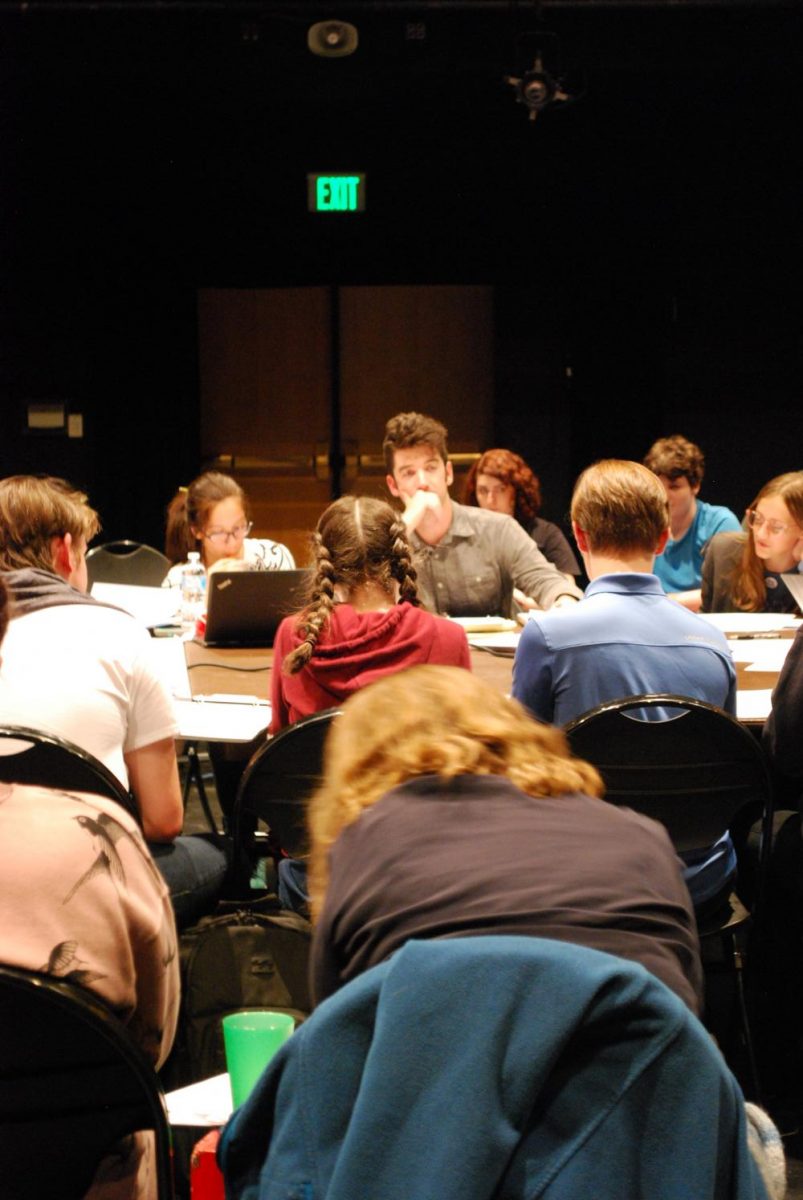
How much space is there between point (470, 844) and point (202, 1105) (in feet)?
1.99

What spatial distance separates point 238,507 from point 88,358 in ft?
12.4

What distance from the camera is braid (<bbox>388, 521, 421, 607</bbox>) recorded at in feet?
8.59

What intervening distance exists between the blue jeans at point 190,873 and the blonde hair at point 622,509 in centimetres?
104

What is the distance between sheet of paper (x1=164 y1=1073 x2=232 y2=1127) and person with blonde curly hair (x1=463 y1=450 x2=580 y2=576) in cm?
394

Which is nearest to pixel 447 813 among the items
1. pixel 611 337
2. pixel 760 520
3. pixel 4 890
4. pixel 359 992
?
pixel 359 992

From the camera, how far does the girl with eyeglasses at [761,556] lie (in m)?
4.11

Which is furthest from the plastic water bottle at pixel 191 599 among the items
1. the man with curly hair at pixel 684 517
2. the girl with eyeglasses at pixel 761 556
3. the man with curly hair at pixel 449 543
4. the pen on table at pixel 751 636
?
the man with curly hair at pixel 684 517

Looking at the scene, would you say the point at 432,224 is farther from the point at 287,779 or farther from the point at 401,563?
the point at 287,779

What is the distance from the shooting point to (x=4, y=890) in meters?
1.27

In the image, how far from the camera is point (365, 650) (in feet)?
8.23

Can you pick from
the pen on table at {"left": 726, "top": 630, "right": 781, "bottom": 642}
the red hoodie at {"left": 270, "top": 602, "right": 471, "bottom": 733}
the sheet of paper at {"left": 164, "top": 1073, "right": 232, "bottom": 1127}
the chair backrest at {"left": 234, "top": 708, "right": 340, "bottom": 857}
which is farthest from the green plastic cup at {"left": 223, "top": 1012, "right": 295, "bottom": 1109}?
the pen on table at {"left": 726, "top": 630, "right": 781, "bottom": 642}

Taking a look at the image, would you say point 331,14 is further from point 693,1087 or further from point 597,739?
point 693,1087

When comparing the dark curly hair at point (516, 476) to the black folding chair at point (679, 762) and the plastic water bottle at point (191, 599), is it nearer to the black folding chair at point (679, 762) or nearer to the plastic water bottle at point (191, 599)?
the plastic water bottle at point (191, 599)

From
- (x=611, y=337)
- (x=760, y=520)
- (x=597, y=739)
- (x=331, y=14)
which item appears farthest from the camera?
(x=611, y=337)
